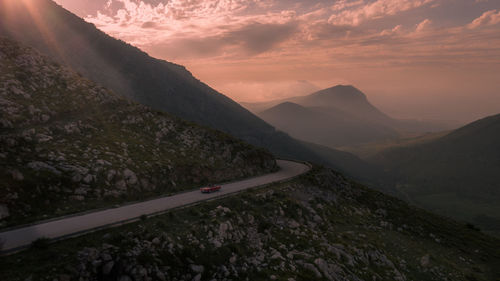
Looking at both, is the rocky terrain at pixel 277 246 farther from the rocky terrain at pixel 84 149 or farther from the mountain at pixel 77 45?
the mountain at pixel 77 45

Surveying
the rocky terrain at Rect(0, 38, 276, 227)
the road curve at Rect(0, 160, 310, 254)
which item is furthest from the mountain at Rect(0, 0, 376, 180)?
the road curve at Rect(0, 160, 310, 254)

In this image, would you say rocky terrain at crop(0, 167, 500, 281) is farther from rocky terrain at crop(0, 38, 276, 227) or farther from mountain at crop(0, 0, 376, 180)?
mountain at crop(0, 0, 376, 180)

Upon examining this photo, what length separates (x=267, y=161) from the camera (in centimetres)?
5591

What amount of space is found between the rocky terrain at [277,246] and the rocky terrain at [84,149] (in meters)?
8.76

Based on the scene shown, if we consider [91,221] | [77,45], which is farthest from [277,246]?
[77,45]

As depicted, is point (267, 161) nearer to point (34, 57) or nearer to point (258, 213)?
point (258, 213)

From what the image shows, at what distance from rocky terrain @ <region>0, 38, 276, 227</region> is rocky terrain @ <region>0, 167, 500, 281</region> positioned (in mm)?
8762

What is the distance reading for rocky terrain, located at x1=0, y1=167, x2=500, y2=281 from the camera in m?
17.4

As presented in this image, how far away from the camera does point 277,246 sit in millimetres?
26109

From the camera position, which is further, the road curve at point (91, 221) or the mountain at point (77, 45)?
the mountain at point (77, 45)

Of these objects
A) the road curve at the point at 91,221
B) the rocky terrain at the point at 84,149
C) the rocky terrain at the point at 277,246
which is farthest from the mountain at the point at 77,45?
the rocky terrain at the point at 277,246

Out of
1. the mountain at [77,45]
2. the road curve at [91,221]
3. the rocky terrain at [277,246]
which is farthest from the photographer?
the mountain at [77,45]

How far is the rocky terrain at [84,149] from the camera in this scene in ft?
84.0

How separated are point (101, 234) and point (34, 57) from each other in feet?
174
